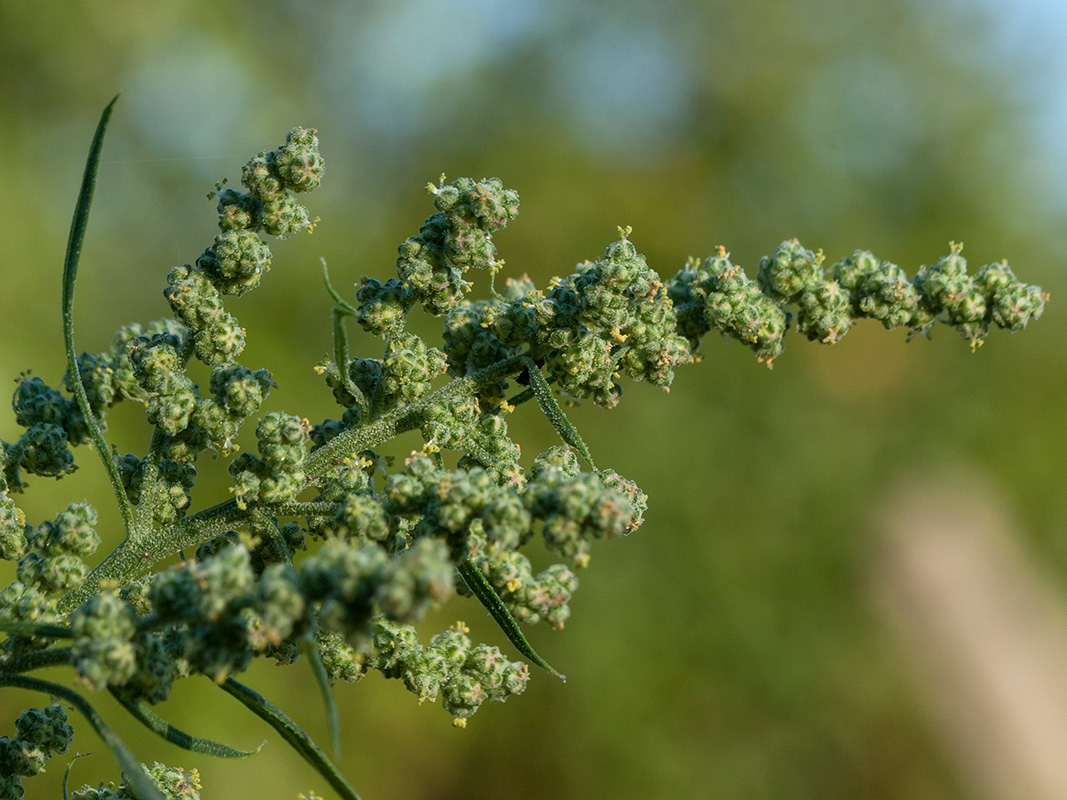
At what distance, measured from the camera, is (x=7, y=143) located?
802 cm

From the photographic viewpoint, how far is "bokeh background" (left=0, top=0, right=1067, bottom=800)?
838 cm

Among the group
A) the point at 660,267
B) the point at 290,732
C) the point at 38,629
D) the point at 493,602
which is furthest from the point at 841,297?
the point at 660,267

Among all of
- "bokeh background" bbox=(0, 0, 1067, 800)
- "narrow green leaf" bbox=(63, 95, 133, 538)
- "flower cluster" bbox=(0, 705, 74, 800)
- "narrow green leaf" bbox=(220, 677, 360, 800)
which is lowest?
"narrow green leaf" bbox=(220, 677, 360, 800)

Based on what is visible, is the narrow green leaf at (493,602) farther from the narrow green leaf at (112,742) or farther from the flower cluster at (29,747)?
the flower cluster at (29,747)

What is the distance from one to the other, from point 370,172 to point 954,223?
8667mm

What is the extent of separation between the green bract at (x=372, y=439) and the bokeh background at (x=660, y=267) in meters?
5.34

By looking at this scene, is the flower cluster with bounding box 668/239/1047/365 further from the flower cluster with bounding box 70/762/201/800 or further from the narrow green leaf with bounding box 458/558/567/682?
the flower cluster with bounding box 70/762/201/800

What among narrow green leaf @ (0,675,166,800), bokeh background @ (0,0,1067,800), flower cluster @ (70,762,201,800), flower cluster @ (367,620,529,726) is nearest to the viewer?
narrow green leaf @ (0,675,166,800)

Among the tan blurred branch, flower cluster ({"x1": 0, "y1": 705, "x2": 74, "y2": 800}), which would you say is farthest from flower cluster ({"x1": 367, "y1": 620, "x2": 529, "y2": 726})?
the tan blurred branch

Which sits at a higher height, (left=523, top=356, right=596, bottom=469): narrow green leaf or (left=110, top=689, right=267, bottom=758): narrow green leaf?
(left=523, top=356, right=596, bottom=469): narrow green leaf

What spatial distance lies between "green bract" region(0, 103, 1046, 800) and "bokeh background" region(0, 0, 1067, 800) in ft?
17.5

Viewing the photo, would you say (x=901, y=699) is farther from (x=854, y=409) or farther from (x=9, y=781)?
(x=9, y=781)

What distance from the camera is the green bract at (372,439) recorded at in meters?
1.53

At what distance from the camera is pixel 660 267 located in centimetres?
1207
